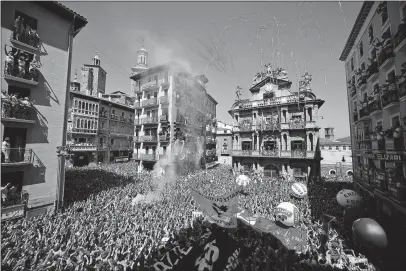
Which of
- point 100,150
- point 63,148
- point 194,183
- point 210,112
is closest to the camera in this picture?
point 63,148

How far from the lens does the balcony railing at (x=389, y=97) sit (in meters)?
Answer: 12.3

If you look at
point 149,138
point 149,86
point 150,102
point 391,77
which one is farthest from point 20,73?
point 391,77

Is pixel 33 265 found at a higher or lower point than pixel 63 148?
lower

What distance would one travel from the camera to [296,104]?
2650 centimetres

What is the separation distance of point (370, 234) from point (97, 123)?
40173 mm

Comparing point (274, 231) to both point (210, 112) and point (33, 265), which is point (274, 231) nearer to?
point (33, 265)

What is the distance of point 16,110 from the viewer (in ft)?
39.7

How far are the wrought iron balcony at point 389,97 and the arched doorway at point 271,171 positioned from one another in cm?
1570

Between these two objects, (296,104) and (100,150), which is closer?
(296,104)

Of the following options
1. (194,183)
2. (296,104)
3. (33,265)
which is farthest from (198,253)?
(296,104)

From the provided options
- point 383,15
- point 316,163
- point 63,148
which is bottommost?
point 316,163

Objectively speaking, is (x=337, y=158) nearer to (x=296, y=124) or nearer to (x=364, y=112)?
(x=296, y=124)

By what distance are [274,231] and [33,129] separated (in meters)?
16.5

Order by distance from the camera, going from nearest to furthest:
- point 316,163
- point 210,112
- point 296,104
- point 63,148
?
point 63,148
point 316,163
point 296,104
point 210,112
